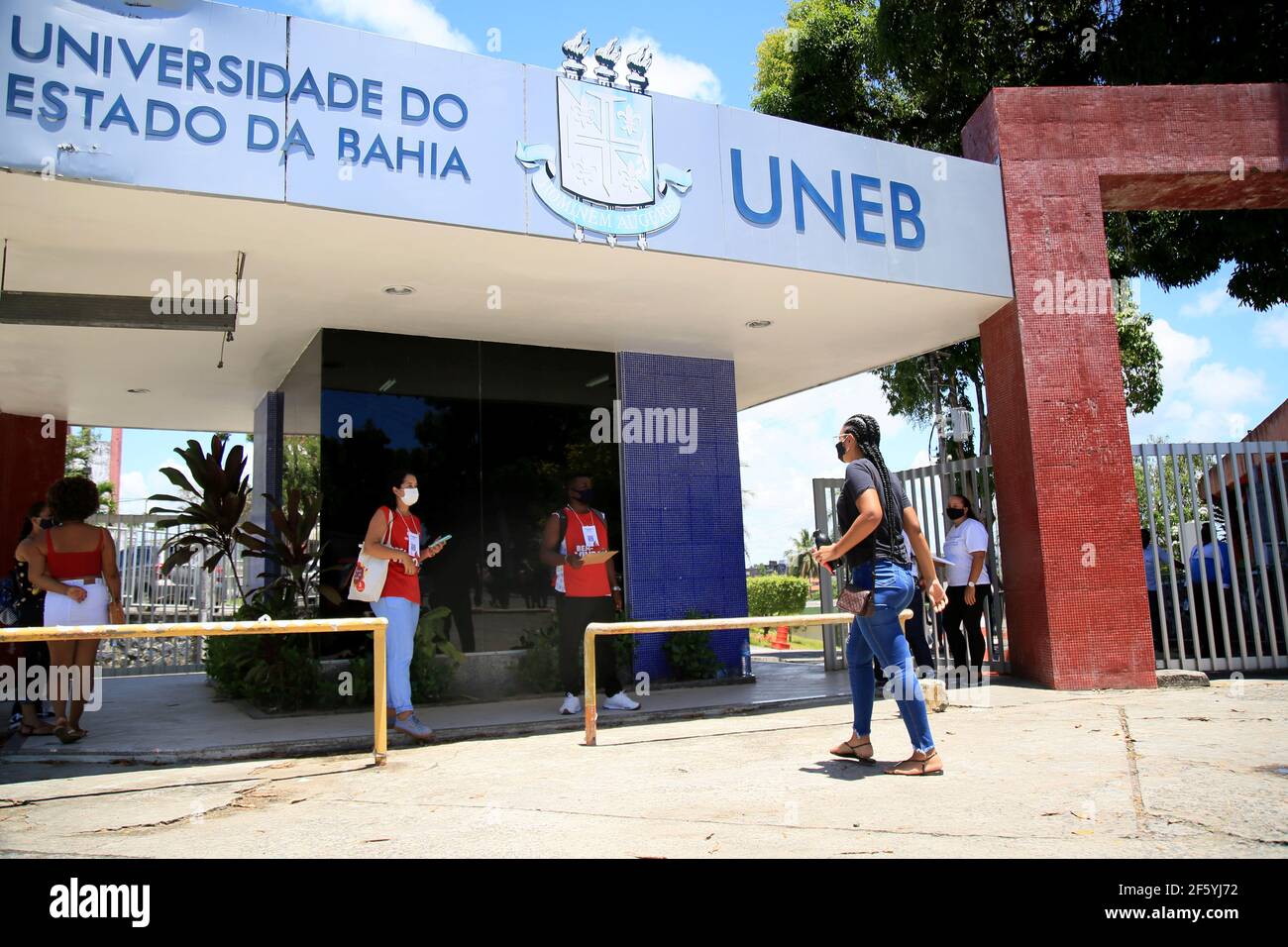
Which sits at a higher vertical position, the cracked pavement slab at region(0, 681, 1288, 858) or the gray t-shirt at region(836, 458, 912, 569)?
the gray t-shirt at region(836, 458, 912, 569)

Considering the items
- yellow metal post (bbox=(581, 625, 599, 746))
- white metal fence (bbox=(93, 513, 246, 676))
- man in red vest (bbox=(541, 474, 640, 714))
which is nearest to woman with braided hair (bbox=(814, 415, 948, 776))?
yellow metal post (bbox=(581, 625, 599, 746))

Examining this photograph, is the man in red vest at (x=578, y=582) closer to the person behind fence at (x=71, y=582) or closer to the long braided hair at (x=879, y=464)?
the long braided hair at (x=879, y=464)

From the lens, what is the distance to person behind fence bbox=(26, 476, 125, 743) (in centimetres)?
632

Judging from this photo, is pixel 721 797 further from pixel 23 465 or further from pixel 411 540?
pixel 23 465

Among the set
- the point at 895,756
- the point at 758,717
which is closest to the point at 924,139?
the point at 758,717

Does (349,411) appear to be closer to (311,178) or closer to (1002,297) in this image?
(311,178)

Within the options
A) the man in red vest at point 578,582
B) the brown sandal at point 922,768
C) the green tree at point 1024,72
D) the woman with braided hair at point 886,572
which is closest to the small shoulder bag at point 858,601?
the woman with braided hair at point 886,572

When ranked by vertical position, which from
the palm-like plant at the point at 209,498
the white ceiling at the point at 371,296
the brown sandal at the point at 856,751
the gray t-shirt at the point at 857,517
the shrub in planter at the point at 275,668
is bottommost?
the brown sandal at the point at 856,751

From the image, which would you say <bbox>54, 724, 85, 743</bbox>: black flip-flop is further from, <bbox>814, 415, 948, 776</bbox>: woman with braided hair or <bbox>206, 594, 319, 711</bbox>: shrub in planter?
<bbox>814, 415, 948, 776</bbox>: woman with braided hair

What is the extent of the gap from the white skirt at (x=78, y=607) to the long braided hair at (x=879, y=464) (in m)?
5.14

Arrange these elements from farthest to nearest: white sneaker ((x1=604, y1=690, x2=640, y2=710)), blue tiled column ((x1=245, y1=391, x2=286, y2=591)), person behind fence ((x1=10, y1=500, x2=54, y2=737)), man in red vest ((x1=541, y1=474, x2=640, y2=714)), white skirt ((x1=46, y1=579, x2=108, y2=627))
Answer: blue tiled column ((x1=245, y1=391, x2=286, y2=591))
white sneaker ((x1=604, y1=690, x2=640, y2=710))
man in red vest ((x1=541, y1=474, x2=640, y2=714))
person behind fence ((x1=10, y1=500, x2=54, y2=737))
white skirt ((x1=46, y1=579, x2=108, y2=627))

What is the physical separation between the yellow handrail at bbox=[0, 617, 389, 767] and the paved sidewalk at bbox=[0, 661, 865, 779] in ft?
2.86

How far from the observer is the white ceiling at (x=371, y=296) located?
636 cm
